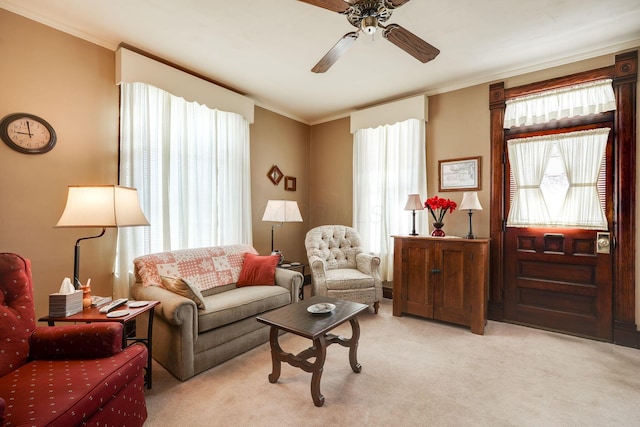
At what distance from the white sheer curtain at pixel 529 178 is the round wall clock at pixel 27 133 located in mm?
4453

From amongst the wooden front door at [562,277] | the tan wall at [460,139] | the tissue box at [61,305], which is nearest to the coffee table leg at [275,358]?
the tissue box at [61,305]

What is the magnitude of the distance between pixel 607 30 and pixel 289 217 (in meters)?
3.50

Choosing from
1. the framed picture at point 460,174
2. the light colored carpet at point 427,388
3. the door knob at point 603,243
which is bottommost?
the light colored carpet at point 427,388

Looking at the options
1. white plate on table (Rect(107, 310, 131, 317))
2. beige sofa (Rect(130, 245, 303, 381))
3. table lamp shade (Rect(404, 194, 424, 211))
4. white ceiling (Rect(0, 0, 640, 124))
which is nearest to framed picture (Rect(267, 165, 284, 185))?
white ceiling (Rect(0, 0, 640, 124))

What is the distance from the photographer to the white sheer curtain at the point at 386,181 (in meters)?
3.79

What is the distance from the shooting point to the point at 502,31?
99.5 inches

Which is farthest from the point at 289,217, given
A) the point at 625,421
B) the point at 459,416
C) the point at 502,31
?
the point at 625,421

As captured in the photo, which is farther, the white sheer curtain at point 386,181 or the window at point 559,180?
the white sheer curtain at point 386,181

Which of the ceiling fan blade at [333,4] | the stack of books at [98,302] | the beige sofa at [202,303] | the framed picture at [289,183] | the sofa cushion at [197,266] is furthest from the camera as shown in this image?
the framed picture at [289,183]

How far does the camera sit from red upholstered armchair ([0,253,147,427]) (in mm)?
1154

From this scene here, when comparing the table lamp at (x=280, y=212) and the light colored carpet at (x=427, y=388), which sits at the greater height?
the table lamp at (x=280, y=212)

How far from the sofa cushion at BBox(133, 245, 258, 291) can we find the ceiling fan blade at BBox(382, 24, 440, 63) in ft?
8.26

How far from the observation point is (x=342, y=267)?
3850 millimetres

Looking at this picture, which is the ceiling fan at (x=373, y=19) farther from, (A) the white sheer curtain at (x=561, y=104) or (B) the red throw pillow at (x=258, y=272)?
(B) the red throw pillow at (x=258, y=272)
